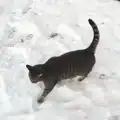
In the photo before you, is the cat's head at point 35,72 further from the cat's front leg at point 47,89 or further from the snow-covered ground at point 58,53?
the snow-covered ground at point 58,53

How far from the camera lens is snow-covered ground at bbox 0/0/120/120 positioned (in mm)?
2125

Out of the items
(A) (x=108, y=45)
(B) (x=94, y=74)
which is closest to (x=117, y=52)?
(A) (x=108, y=45)

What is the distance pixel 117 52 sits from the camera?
259 cm

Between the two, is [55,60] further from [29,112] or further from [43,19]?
[43,19]

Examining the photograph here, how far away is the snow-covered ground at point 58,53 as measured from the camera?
2125mm

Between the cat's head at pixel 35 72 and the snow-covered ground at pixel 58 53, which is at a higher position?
the cat's head at pixel 35 72

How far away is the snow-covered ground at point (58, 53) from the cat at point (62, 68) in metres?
0.13

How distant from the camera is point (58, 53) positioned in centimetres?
257

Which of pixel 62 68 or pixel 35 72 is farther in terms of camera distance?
pixel 62 68

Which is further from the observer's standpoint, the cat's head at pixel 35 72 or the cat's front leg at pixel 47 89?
the cat's front leg at pixel 47 89

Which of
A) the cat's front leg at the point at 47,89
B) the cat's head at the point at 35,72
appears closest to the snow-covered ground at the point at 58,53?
the cat's front leg at the point at 47,89

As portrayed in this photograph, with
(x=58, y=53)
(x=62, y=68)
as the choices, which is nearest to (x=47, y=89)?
(x=62, y=68)

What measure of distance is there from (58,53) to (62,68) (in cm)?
47

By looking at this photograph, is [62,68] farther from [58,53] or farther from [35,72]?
[58,53]
